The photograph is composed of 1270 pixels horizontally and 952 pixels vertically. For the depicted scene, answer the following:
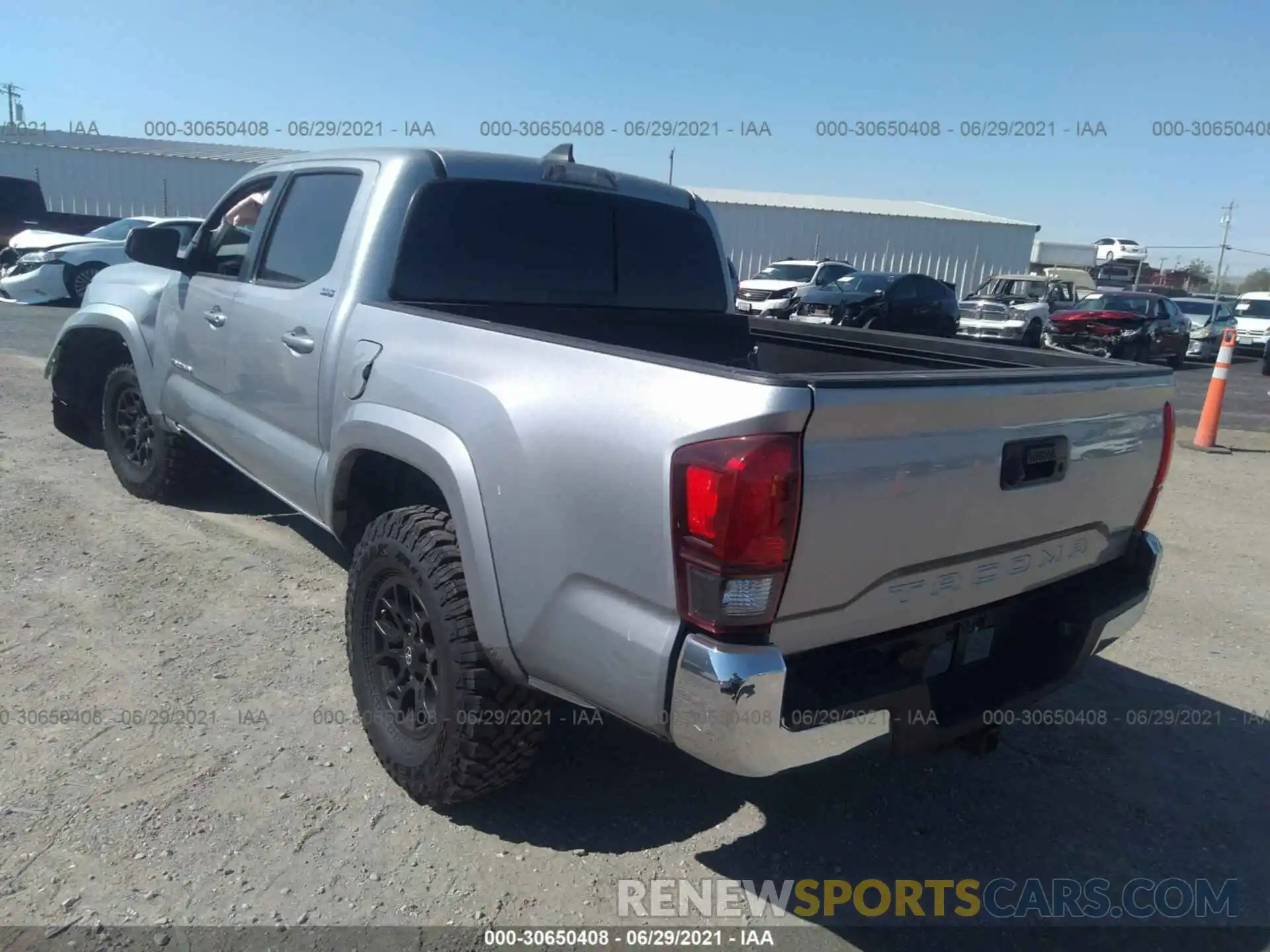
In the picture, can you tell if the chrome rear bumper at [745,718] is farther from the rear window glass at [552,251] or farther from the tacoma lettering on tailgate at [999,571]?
the rear window glass at [552,251]

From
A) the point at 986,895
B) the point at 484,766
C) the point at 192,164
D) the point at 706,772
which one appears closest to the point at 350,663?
the point at 484,766

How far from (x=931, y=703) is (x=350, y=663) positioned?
6.05 feet

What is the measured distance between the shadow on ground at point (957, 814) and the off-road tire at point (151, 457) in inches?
116

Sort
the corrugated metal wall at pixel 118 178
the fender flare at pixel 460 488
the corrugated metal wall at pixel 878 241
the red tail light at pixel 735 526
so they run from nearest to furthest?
the red tail light at pixel 735 526 → the fender flare at pixel 460 488 → the corrugated metal wall at pixel 118 178 → the corrugated metal wall at pixel 878 241

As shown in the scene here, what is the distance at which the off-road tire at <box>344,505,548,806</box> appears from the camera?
2.53 metres

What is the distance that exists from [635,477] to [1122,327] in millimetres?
18258

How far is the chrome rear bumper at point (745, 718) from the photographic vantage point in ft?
6.30

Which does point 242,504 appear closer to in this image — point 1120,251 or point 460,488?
point 460,488

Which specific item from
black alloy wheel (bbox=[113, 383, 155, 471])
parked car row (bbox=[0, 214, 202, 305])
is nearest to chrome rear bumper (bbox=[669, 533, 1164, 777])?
black alloy wheel (bbox=[113, 383, 155, 471])

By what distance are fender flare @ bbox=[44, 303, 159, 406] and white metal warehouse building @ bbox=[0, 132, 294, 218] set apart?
26.1m

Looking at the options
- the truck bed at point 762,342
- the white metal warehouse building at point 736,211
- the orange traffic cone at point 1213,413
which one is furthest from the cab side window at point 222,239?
the white metal warehouse building at point 736,211

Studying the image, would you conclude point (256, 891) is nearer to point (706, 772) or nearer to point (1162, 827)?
point (706, 772)

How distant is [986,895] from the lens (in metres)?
2.63

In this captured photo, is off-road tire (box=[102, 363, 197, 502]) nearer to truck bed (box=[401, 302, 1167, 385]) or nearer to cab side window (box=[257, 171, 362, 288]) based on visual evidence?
cab side window (box=[257, 171, 362, 288])
